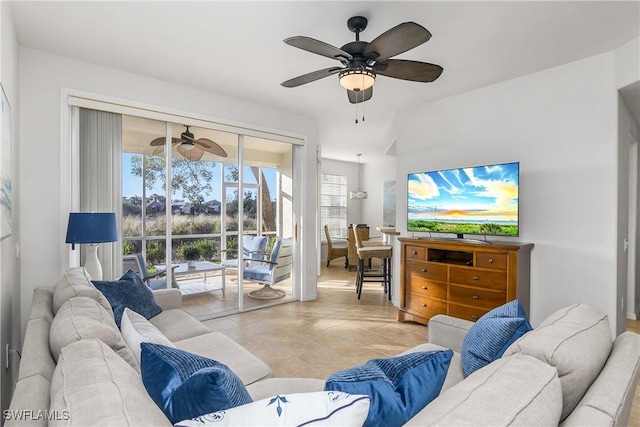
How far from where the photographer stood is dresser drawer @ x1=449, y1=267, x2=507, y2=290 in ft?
10.6

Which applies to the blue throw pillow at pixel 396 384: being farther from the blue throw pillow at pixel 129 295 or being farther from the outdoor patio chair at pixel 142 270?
the outdoor patio chair at pixel 142 270

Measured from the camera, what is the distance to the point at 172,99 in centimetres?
373

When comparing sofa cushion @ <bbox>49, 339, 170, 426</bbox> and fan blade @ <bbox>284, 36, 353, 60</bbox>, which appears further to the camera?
fan blade @ <bbox>284, 36, 353, 60</bbox>

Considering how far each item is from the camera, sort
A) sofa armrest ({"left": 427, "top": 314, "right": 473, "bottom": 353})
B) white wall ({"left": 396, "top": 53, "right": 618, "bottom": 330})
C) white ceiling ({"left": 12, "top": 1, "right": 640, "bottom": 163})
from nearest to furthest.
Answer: sofa armrest ({"left": 427, "top": 314, "right": 473, "bottom": 353}) → white ceiling ({"left": 12, "top": 1, "right": 640, "bottom": 163}) → white wall ({"left": 396, "top": 53, "right": 618, "bottom": 330})

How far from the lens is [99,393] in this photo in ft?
2.56

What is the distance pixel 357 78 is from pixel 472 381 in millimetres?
2000

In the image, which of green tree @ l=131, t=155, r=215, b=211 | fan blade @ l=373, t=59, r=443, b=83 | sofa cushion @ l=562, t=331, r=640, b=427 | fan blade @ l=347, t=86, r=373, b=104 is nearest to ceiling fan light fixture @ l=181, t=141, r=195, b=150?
green tree @ l=131, t=155, r=215, b=211

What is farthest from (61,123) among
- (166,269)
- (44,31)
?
(166,269)

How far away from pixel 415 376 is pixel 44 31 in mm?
3483

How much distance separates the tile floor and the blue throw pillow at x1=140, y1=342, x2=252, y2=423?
6.10ft

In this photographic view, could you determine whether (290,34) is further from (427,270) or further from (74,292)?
(427,270)

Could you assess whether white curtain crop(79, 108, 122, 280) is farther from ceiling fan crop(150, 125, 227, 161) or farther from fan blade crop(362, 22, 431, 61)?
fan blade crop(362, 22, 431, 61)

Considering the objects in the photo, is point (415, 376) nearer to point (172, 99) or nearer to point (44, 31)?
point (44, 31)

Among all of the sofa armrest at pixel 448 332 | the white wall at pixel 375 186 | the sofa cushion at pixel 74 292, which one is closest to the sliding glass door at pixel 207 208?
the sofa cushion at pixel 74 292
